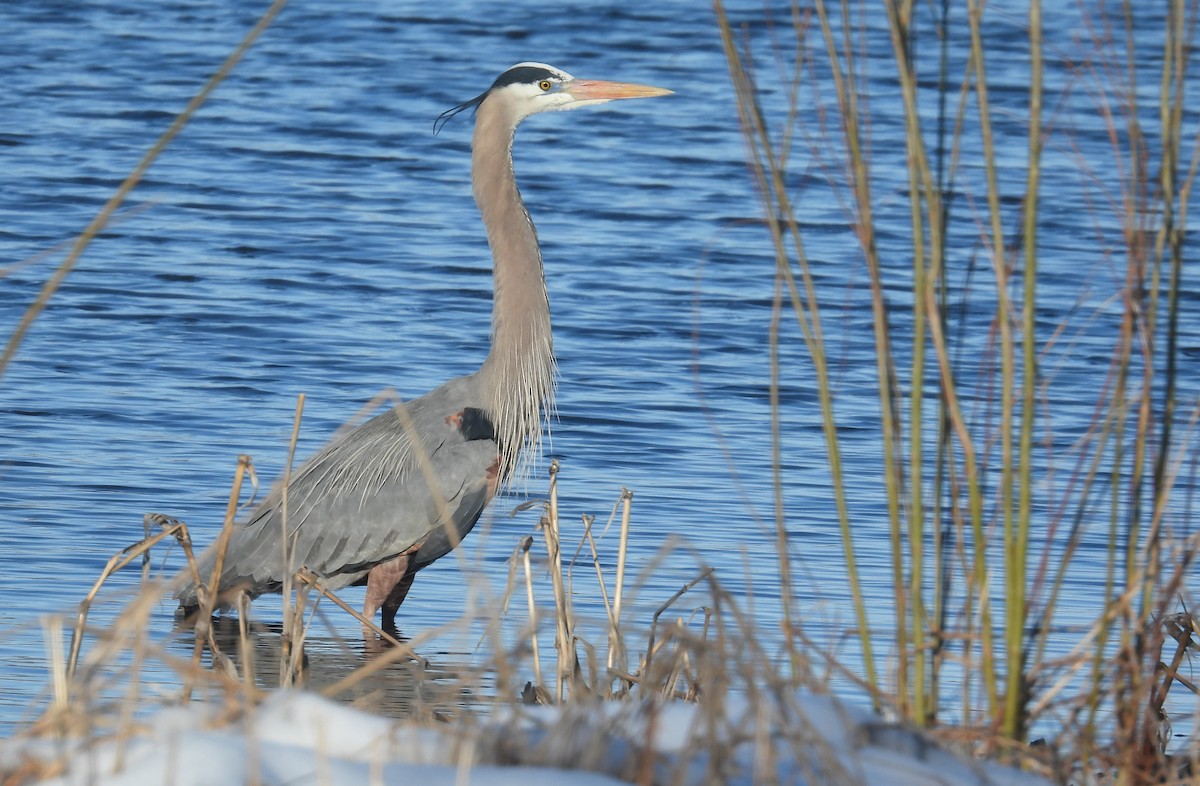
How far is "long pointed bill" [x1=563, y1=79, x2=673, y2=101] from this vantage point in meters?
7.02

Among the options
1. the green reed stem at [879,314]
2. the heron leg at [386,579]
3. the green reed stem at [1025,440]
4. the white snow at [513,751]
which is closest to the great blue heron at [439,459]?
the heron leg at [386,579]

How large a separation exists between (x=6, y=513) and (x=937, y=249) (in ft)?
16.4

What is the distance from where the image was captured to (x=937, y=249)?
2.99m

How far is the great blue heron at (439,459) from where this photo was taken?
645 centimetres

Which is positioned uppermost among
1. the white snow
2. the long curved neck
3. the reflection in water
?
the white snow

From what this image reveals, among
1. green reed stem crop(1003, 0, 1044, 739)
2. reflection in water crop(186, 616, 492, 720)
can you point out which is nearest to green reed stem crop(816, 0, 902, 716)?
green reed stem crop(1003, 0, 1044, 739)

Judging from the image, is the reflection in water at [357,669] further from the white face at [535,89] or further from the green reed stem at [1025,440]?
the white face at [535,89]

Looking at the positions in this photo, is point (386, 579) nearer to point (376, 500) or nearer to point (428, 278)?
point (376, 500)

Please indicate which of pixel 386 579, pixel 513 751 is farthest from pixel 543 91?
pixel 513 751

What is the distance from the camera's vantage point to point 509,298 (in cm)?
654

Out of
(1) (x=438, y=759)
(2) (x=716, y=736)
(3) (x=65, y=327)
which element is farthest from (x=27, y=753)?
(3) (x=65, y=327)

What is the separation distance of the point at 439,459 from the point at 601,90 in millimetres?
1654

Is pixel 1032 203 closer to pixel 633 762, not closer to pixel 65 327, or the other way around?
pixel 633 762

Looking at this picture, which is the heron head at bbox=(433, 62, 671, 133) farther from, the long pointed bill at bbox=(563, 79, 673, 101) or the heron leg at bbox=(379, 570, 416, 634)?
the heron leg at bbox=(379, 570, 416, 634)
